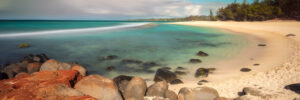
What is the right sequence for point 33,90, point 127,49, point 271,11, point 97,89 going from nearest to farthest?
point 33,90 → point 97,89 → point 127,49 → point 271,11

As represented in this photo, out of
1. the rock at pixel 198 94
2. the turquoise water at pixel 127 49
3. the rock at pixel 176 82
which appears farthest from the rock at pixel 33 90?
the turquoise water at pixel 127 49

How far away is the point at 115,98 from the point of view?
349cm

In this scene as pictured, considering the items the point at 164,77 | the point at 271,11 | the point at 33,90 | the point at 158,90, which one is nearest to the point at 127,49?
the point at 164,77

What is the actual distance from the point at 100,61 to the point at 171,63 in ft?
16.0

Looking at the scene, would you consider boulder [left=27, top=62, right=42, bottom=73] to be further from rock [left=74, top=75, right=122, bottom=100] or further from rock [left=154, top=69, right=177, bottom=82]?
rock [left=154, top=69, right=177, bottom=82]

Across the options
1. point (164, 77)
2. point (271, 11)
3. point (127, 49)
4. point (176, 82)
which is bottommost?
point (176, 82)

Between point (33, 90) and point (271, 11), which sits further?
point (271, 11)

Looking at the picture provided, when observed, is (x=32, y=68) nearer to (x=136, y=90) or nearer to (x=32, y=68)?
(x=32, y=68)

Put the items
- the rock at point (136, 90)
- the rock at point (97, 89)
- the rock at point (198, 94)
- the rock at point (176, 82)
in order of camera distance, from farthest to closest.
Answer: the rock at point (176, 82)
the rock at point (136, 90)
the rock at point (198, 94)
the rock at point (97, 89)

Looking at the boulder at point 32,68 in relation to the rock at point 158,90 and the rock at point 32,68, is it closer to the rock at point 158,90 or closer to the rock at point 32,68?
the rock at point 32,68

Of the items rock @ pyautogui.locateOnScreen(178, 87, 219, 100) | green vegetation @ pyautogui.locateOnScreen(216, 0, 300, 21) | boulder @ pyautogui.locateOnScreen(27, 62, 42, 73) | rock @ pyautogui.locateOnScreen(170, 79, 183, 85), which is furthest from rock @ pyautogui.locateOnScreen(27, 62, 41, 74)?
green vegetation @ pyautogui.locateOnScreen(216, 0, 300, 21)

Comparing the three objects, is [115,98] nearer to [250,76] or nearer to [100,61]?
[250,76]

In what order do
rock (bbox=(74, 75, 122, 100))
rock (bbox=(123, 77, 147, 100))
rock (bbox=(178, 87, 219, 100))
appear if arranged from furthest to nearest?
rock (bbox=(123, 77, 147, 100)), rock (bbox=(178, 87, 219, 100)), rock (bbox=(74, 75, 122, 100))

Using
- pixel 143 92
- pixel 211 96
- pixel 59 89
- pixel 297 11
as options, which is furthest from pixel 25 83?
pixel 297 11
